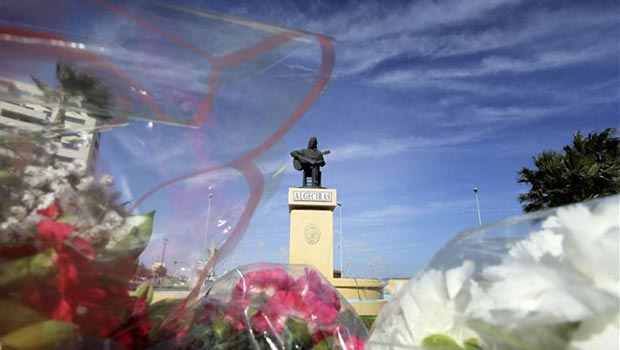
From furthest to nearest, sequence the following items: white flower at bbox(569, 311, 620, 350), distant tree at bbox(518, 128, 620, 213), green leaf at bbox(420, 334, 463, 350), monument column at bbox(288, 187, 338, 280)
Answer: monument column at bbox(288, 187, 338, 280) → distant tree at bbox(518, 128, 620, 213) → green leaf at bbox(420, 334, 463, 350) → white flower at bbox(569, 311, 620, 350)

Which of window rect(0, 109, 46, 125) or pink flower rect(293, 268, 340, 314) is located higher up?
window rect(0, 109, 46, 125)

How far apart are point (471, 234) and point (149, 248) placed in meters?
0.53

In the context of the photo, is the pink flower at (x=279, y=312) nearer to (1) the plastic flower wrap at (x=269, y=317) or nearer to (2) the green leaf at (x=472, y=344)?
(1) the plastic flower wrap at (x=269, y=317)

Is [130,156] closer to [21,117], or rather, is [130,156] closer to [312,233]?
[21,117]

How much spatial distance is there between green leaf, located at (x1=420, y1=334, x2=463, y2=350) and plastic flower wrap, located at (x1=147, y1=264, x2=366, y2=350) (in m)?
0.25

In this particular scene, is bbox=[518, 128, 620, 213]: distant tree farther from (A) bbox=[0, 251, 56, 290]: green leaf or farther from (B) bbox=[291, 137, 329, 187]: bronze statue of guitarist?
(A) bbox=[0, 251, 56, 290]: green leaf

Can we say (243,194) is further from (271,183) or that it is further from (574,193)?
(574,193)

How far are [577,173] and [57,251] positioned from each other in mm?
12028

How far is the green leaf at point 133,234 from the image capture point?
64cm

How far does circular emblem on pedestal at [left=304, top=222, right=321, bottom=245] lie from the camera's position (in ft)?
39.7

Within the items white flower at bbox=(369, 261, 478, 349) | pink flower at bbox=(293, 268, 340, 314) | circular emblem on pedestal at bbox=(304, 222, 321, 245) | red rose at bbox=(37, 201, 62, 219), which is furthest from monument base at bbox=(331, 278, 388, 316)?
red rose at bbox=(37, 201, 62, 219)

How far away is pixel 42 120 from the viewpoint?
2.02ft

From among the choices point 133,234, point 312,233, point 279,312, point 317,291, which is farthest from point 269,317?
point 312,233

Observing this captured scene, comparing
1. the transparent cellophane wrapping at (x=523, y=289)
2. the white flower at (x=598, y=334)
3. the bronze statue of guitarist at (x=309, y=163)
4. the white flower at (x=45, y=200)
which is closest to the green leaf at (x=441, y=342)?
the transparent cellophane wrapping at (x=523, y=289)
